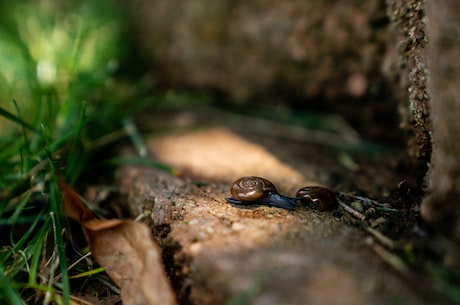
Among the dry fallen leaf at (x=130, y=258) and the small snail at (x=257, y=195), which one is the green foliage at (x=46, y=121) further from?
the small snail at (x=257, y=195)

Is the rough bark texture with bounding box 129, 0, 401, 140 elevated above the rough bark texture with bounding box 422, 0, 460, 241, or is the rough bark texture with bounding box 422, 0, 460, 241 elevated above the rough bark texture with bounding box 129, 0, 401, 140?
the rough bark texture with bounding box 129, 0, 401, 140

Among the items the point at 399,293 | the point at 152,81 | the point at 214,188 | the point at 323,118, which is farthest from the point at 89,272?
the point at 152,81

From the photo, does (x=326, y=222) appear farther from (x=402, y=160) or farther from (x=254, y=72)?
(x=254, y=72)

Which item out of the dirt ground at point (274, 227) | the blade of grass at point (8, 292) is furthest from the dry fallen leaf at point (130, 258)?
the blade of grass at point (8, 292)

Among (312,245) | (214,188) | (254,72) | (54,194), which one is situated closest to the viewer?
(312,245)

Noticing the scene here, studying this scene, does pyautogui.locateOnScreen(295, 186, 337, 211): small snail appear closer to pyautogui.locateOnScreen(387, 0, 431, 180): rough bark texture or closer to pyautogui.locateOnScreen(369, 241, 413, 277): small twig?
pyautogui.locateOnScreen(369, 241, 413, 277): small twig

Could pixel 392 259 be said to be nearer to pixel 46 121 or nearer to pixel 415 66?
pixel 415 66

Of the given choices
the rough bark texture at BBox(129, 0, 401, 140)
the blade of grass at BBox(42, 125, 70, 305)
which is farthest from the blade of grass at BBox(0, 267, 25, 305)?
the rough bark texture at BBox(129, 0, 401, 140)
